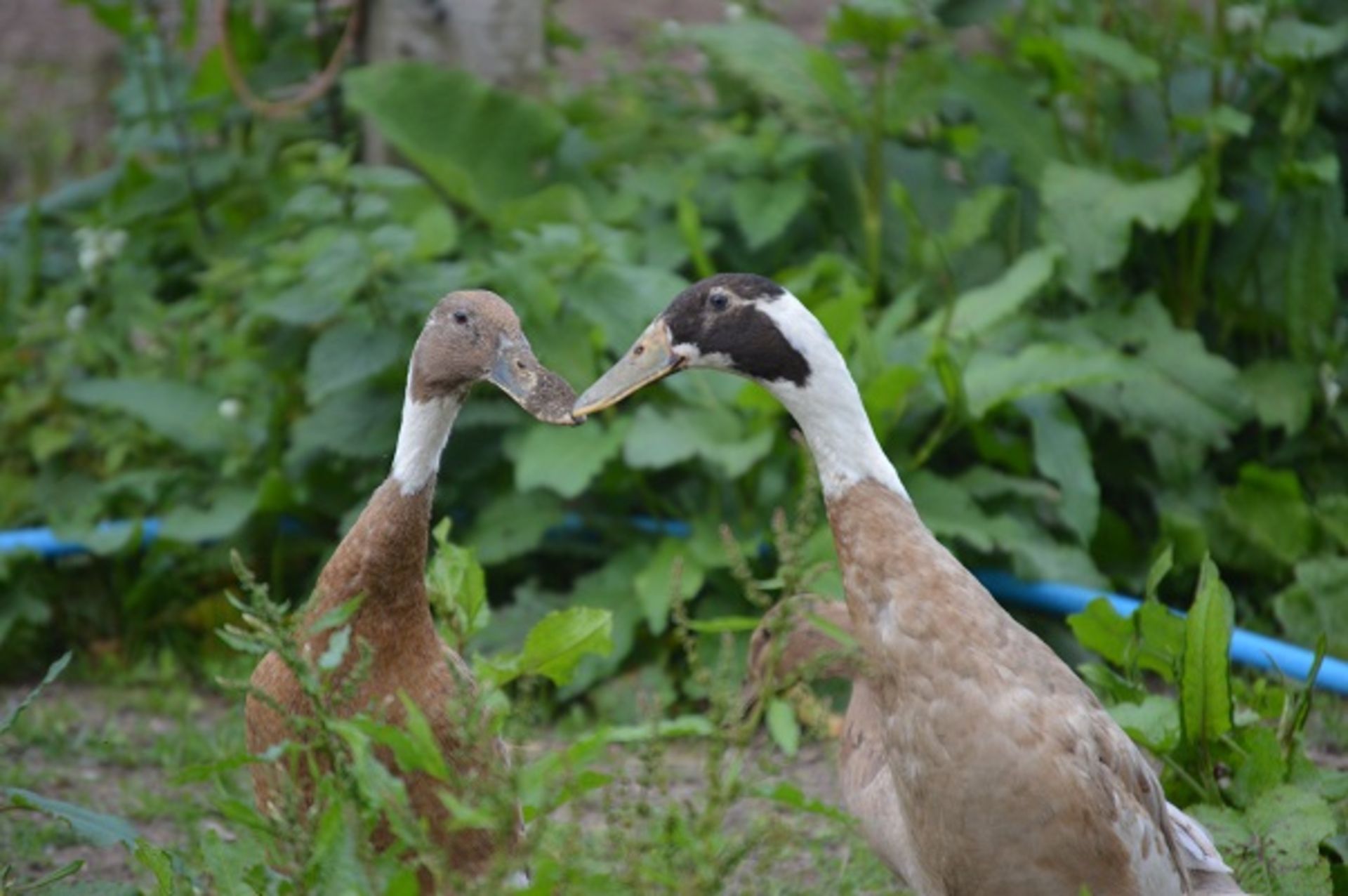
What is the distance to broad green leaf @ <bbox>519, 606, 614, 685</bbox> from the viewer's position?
3330 mm

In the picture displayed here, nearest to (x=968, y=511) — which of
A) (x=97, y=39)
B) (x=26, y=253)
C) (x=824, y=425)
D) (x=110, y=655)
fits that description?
(x=824, y=425)

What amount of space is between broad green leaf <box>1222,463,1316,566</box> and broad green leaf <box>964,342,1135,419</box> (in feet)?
1.55

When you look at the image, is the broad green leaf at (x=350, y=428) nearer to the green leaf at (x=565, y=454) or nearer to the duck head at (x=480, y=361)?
the green leaf at (x=565, y=454)

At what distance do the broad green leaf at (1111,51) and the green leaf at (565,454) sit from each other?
161cm

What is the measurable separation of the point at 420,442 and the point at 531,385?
20 centimetres

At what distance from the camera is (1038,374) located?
504 centimetres

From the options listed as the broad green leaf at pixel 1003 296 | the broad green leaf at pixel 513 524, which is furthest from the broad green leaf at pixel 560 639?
the broad green leaf at pixel 1003 296

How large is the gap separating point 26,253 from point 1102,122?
3284 mm

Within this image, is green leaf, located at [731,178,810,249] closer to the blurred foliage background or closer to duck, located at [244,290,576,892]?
the blurred foliage background

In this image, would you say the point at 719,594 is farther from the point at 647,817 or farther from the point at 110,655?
the point at 647,817

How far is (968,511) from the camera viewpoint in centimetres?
497

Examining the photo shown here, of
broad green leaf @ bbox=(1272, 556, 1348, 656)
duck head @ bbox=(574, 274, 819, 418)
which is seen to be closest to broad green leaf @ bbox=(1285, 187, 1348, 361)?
broad green leaf @ bbox=(1272, 556, 1348, 656)

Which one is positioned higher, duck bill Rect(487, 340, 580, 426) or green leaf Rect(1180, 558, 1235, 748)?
duck bill Rect(487, 340, 580, 426)

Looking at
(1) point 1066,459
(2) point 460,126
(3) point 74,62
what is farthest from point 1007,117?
(3) point 74,62
